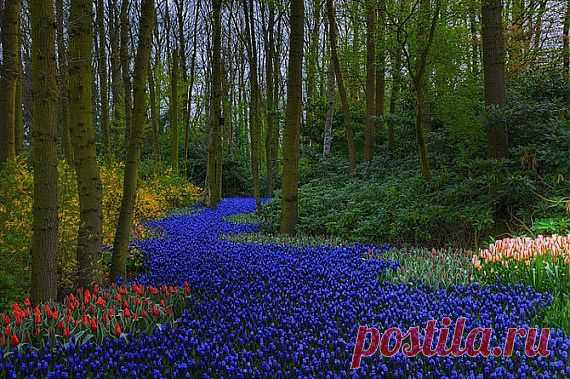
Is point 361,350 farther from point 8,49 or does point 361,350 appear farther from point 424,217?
point 8,49

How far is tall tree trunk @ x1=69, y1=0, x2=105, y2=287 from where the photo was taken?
5195 mm

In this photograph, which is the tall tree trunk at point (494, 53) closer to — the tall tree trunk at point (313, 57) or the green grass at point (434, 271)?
the green grass at point (434, 271)

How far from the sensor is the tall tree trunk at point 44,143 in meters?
4.12

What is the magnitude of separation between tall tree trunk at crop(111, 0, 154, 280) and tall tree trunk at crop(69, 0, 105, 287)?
1.25 ft

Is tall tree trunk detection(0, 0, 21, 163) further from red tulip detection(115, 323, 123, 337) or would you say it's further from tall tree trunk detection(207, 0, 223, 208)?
tall tree trunk detection(207, 0, 223, 208)

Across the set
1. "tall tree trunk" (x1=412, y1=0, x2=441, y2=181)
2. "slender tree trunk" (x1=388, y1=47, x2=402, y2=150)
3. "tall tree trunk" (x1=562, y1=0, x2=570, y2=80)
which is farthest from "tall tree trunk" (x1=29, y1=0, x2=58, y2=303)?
"tall tree trunk" (x1=562, y1=0, x2=570, y2=80)

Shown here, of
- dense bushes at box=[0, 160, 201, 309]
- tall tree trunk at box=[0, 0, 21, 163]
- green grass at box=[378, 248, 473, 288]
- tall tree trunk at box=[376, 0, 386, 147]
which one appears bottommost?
green grass at box=[378, 248, 473, 288]

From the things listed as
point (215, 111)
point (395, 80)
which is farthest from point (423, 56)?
point (215, 111)

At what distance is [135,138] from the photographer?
18.6ft

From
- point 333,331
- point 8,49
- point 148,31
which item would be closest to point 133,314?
point 333,331

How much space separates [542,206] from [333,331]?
4756 millimetres

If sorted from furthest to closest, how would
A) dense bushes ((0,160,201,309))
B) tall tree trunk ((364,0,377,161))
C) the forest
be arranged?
tall tree trunk ((364,0,377,161))
dense bushes ((0,160,201,309))
the forest

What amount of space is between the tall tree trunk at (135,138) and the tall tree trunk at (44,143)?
141cm

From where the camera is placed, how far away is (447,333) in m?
3.25
